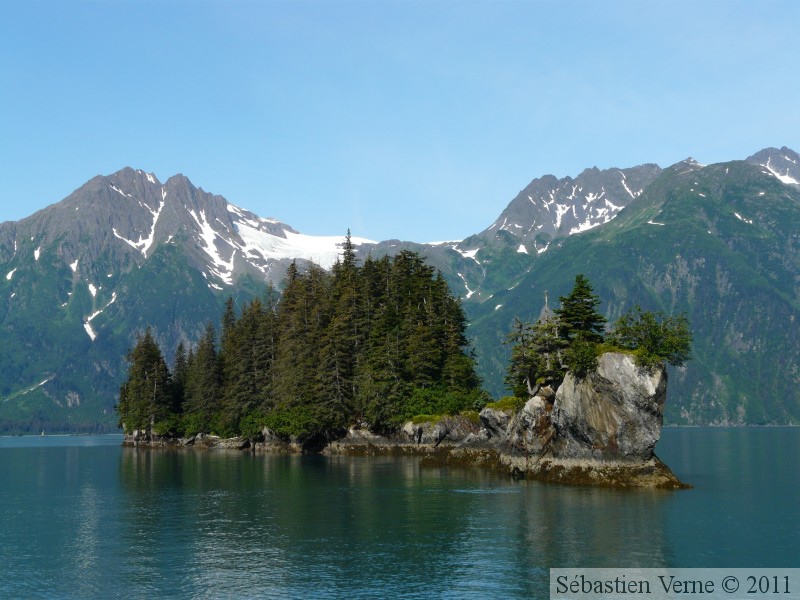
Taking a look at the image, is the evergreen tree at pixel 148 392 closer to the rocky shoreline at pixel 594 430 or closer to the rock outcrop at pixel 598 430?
the rocky shoreline at pixel 594 430

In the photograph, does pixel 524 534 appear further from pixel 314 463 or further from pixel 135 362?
pixel 135 362

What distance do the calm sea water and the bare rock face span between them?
5.70m

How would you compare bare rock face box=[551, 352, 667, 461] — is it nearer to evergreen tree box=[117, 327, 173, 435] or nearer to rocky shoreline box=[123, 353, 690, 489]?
rocky shoreline box=[123, 353, 690, 489]

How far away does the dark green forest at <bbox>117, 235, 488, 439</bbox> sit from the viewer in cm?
12975

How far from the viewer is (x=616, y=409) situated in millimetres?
78688

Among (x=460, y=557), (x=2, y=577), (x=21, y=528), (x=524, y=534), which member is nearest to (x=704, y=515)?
(x=524, y=534)

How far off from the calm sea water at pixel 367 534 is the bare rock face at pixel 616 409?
5.70 meters

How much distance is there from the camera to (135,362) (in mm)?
191000

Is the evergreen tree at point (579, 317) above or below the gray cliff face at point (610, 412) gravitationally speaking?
above

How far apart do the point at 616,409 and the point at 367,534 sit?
34254mm

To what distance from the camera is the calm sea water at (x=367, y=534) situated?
42.4 metres

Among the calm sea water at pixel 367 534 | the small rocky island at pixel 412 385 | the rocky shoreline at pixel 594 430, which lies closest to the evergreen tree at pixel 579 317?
the small rocky island at pixel 412 385

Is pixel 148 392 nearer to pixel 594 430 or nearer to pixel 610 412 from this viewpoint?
pixel 594 430

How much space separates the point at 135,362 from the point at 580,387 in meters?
139
